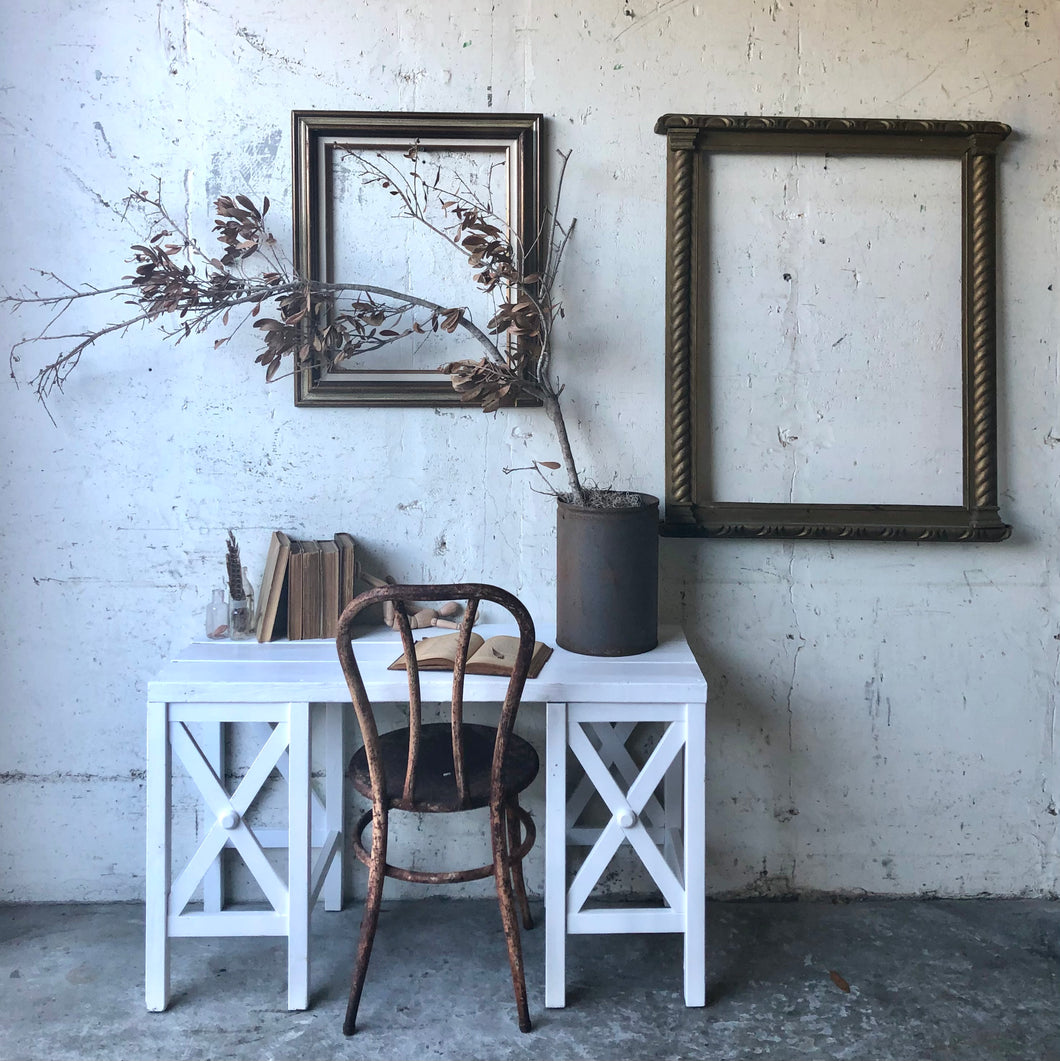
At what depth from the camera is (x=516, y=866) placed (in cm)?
239

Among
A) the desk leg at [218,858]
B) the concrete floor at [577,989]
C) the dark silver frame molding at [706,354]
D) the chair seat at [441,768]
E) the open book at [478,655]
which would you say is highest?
the dark silver frame molding at [706,354]

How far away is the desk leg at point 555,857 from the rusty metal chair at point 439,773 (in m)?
0.07

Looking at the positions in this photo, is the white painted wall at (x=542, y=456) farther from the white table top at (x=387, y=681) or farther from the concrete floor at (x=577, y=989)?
the white table top at (x=387, y=681)

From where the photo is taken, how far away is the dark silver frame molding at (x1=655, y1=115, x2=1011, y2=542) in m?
2.57

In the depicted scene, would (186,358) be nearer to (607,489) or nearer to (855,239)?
(607,489)

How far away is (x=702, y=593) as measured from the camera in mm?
2699

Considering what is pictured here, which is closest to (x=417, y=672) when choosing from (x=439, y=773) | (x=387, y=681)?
(x=387, y=681)

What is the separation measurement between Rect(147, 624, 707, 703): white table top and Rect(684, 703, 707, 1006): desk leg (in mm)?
80

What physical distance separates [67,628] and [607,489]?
153 cm

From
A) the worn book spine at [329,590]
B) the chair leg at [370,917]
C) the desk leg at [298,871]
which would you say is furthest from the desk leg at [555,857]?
the worn book spine at [329,590]

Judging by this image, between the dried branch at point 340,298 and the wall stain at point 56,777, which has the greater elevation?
the dried branch at point 340,298

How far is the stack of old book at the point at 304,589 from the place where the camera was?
2471mm

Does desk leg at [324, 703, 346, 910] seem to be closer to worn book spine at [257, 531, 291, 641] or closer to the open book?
worn book spine at [257, 531, 291, 641]

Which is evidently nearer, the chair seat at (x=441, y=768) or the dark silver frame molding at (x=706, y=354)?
the chair seat at (x=441, y=768)
